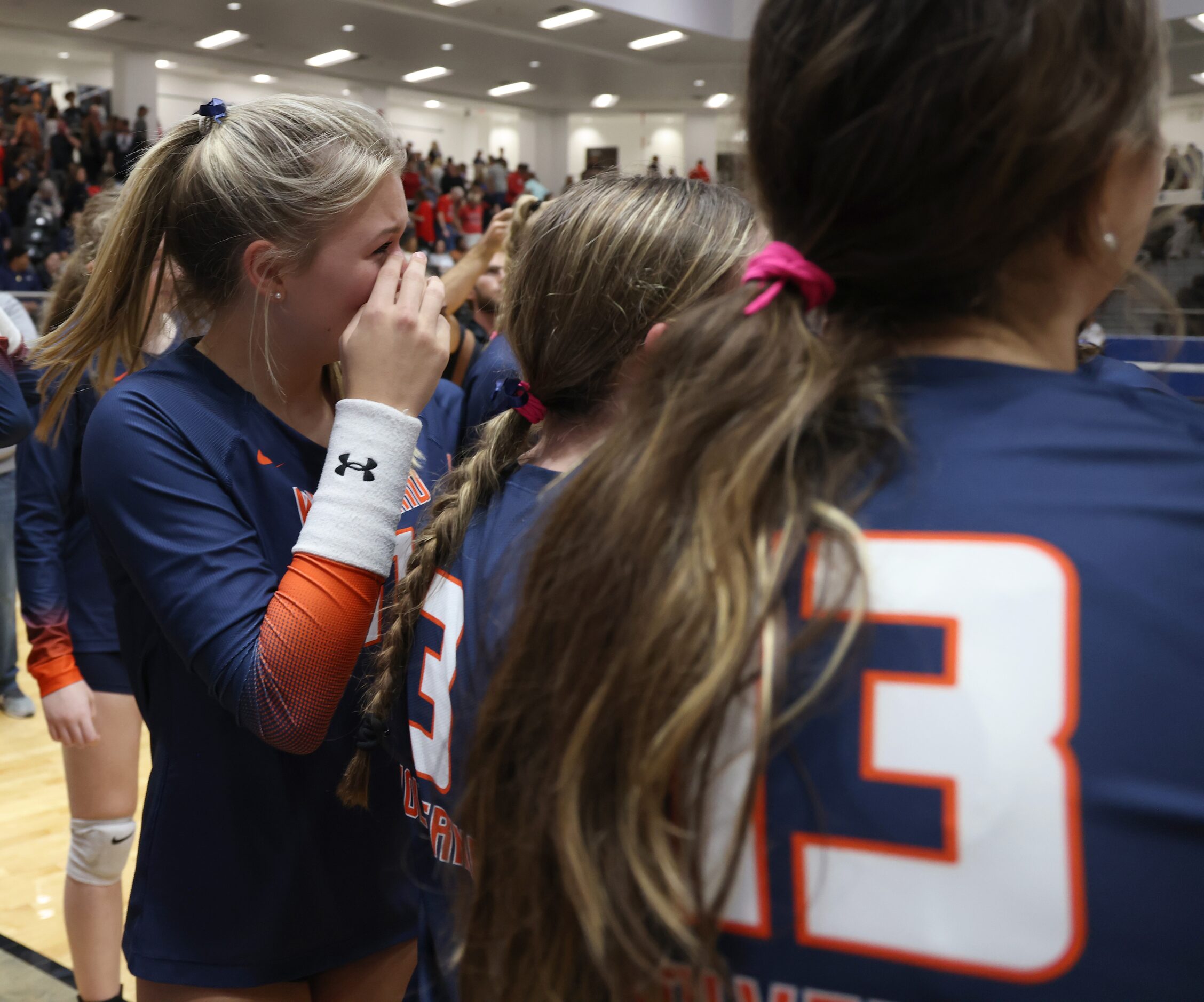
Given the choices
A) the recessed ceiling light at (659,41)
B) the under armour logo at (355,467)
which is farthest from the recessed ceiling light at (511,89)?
the under armour logo at (355,467)

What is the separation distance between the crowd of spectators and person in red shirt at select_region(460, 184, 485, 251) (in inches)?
187

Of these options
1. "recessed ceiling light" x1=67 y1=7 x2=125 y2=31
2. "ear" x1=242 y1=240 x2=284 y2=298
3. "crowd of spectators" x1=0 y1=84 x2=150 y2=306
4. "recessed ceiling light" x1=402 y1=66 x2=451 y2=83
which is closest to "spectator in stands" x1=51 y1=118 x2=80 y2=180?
"crowd of spectators" x1=0 y1=84 x2=150 y2=306

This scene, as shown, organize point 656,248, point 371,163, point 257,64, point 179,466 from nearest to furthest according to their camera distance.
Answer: point 656,248 → point 179,466 → point 371,163 → point 257,64

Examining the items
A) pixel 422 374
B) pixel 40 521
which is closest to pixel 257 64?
pixel 40 521

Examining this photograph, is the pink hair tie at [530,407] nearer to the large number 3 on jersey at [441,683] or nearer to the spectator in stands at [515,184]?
the large number 3 on jersey at [441,683]

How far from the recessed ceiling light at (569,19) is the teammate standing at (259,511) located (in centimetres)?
1354

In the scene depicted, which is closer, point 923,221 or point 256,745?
point 923,221

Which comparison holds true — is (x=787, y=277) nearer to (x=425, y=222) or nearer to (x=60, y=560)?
(x=60, y=560)

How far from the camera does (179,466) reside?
113 cm

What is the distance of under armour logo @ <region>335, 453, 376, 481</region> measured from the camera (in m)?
1.09

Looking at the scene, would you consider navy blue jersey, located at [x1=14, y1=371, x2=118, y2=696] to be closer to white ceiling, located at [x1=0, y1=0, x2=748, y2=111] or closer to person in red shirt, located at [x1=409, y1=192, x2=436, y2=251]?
white ceiling, located at [x1=0, y1=0, x2=748, y2=111]

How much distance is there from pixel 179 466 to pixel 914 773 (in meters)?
0.87

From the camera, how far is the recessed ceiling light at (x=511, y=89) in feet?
61.0

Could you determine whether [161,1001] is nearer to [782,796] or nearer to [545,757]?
[545,757]
